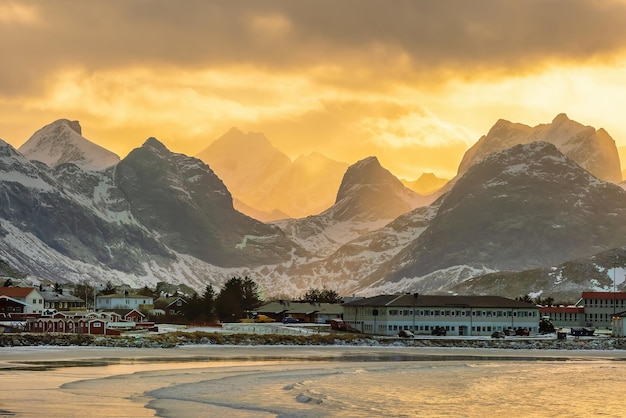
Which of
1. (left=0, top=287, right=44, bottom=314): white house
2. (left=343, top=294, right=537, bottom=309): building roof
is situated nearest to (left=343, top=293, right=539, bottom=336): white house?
(left=343, top=294, right=537, bottom=309): building roof

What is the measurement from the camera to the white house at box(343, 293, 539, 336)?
16425 cm

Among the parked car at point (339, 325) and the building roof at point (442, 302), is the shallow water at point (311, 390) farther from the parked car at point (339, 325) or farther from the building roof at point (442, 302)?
the parked car at point (339, 325)

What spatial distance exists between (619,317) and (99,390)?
11125 cm

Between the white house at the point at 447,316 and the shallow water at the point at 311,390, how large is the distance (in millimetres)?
60529

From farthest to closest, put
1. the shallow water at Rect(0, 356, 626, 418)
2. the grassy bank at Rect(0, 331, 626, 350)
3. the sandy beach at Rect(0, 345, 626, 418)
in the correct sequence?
→ the grassy bank at Rect(0, 331, 626, 350)
the sandy beach at Rect(0, 345, 626, 418)
the shallow water at Rect(0, 356, 626, 418)

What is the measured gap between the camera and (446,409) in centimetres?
6556

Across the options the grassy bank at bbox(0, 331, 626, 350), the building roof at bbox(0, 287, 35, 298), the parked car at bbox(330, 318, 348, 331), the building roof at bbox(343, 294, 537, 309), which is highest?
the building roof at bbox(0, 287, 35, 298)

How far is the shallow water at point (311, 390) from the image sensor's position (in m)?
64.2

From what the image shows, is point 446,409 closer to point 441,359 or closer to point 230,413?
point 230,413

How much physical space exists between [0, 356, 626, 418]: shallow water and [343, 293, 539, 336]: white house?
60529 mm

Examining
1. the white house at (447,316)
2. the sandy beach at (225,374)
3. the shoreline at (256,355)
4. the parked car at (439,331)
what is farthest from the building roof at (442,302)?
the sandy beach at (225,374)

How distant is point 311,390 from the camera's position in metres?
74.6

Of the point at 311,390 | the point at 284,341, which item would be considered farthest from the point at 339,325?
the point at 311,390

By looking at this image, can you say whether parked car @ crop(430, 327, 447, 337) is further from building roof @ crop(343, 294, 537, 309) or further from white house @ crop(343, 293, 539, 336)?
building roof @ crop(343, 294, 537, 309)
